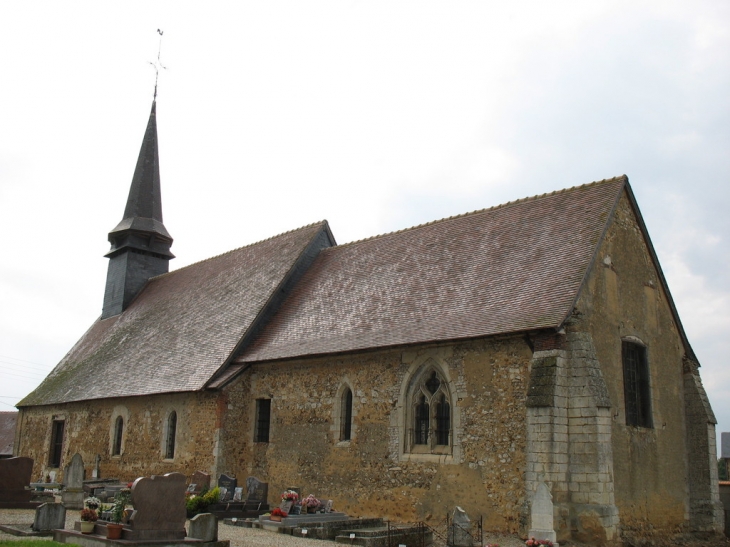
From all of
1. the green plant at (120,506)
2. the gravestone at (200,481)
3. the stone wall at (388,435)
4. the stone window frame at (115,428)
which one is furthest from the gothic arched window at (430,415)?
the stone window frame at (115,428)

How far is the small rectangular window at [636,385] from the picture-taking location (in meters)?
15.0

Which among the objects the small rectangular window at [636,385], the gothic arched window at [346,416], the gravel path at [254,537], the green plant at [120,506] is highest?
the small rectangular window at [636,385]

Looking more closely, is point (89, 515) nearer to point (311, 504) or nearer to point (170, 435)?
point (311, 504)

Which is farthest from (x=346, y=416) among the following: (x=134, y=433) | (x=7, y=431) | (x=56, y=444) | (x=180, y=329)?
(x=7, y=431)

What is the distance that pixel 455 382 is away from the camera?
14.6 m

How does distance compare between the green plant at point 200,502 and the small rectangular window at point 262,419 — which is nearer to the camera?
the green plant at point 200,502

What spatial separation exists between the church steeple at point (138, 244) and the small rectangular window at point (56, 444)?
5.65m

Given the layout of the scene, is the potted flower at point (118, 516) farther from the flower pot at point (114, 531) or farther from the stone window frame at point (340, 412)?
the stone window frame at point (340, 412)

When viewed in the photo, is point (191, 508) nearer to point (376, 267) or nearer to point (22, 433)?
point (376, 267)

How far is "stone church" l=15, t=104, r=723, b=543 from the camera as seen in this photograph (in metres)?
13.1

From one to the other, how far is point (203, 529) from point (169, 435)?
9990 mm

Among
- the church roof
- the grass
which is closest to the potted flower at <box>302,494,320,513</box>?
the church roof

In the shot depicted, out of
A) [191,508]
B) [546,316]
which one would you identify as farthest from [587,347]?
[191,508]

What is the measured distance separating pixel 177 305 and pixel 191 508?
442 inches
